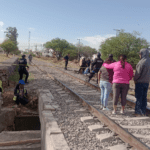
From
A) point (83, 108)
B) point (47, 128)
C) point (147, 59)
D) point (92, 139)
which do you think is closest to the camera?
point (92, 139)

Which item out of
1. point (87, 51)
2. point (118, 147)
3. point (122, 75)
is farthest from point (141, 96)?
point (87, 51)

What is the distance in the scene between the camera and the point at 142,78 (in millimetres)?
4785

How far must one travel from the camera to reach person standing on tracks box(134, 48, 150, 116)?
4707mm

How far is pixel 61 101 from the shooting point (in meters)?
6.32

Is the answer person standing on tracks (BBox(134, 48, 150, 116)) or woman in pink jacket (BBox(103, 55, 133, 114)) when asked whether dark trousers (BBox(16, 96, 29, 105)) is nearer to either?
woman in pink jacket (BBox(103, 55, 133, 114))

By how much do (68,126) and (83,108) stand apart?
160cm

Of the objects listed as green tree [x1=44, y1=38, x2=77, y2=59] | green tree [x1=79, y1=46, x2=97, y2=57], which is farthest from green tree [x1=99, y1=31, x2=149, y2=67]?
green tree [x1=79, y1=46, x2=97, y2=57]

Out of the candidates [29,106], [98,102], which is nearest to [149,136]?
[98,102]

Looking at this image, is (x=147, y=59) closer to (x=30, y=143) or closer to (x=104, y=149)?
(x=104, y=149)

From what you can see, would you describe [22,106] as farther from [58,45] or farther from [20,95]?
[58,45]

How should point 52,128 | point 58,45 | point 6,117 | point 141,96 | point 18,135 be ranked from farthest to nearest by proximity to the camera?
point 58,45
point 6,117
point 18,135
point 141,96
point 52,128

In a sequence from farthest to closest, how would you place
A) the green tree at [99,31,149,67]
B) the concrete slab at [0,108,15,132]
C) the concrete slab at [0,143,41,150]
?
1. the green tree at [99,31,149,67]
2. the concrete slab at [0,108,15,132]
3. the concrete slab at [0,143,41,150]

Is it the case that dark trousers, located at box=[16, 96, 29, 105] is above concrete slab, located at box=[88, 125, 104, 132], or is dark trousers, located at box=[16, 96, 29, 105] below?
below

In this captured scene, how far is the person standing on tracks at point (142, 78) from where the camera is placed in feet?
15.4
